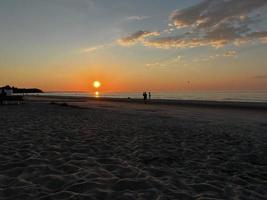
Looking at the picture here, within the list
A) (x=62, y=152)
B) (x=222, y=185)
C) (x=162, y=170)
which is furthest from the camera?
(x=62, y=152)

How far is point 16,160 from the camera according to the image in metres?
7.25

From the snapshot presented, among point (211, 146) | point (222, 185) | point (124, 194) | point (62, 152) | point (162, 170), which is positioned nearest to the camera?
point (124, 194)

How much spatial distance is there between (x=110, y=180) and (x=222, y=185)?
8.13 ft

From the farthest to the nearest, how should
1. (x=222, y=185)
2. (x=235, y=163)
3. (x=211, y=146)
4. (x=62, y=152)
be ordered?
(x=211, y=146)
(x=62, y=152)
(x=235, y=163)
(x=222, y=185)

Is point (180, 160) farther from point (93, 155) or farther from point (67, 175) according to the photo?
point (67, 175)

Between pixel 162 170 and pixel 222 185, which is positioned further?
pixel 162 170

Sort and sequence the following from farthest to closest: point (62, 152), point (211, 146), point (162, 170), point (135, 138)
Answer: point (135, 138)
point (211, 146)
point (62, 152)
point (162, 170)

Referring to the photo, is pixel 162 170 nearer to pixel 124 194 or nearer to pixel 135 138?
pixel 124 194

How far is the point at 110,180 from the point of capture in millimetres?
6020

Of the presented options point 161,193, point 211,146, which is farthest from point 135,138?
point 161,193

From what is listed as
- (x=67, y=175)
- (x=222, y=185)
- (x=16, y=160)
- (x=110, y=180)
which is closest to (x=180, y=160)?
(x=222, y=185)

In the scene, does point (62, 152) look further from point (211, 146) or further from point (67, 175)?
point (211, 146)

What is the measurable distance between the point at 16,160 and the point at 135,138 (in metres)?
5.37

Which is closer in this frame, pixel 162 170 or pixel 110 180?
pixel 110 180
